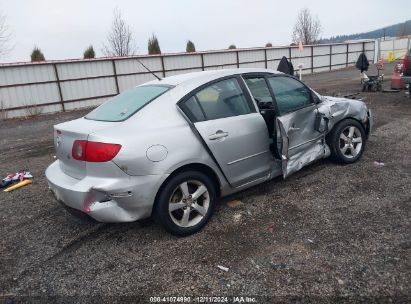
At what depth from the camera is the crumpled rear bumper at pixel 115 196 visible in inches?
113

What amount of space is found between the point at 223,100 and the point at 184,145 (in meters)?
0.76

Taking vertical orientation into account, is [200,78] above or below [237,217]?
above

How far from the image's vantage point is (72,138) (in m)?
3.10

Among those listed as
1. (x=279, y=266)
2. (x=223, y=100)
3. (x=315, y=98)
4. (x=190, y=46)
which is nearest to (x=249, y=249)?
(x=279, y=266)

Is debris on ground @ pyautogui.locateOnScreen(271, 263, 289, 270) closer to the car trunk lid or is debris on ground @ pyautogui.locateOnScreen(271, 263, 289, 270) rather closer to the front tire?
the front tire

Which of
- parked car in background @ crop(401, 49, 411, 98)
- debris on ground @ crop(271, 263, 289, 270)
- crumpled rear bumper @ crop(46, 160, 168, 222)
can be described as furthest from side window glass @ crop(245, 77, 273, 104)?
parked car in background @ crop(401, 49, 411, 98)

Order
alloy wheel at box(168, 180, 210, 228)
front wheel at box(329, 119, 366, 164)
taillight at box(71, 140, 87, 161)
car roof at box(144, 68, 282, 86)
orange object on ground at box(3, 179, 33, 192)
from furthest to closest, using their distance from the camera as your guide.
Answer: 1. orange object on ground at box(3, 179, 33, 192)
2. front wheel at box(329, 119, 366, 164)
3. car roof at box(144, 68, 282, 86)
4. alloy wheel at box(168, 180, 210, 228)
5. taillight at box(71, 140, 87, 161)

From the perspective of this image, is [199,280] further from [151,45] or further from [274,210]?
[151,45]

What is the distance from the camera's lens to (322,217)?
347 cm

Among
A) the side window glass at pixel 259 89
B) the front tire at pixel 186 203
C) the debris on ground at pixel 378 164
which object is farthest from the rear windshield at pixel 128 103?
the debris on ground at pixel 378 164

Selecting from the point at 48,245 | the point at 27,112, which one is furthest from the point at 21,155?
the point at 27,112

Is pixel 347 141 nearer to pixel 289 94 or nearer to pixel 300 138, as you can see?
pixel 300 138

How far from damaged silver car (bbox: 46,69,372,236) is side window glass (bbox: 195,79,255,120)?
0.01 meters

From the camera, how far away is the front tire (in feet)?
10.1
